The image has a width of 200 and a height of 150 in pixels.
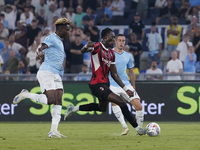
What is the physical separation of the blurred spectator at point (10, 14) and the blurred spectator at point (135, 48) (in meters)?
4.92

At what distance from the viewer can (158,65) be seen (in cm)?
1888

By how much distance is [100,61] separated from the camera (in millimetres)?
10867

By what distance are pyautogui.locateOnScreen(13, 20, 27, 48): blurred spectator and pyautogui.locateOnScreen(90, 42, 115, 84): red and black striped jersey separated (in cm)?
924

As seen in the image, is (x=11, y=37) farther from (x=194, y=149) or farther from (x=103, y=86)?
(x=194, y=149)

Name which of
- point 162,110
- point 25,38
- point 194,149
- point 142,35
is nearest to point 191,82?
point 162,110

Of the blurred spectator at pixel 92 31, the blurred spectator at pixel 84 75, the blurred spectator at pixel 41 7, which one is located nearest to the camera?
the blurred spectator at pixel 84 75

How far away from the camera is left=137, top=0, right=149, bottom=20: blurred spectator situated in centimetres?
2139

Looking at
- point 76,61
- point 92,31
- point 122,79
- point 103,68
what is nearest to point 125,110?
point 103,68

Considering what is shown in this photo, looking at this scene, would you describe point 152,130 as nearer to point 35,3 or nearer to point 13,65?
point 13,65

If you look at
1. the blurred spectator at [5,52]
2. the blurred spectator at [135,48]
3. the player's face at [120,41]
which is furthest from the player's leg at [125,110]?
the blurred spectator at [5,52]

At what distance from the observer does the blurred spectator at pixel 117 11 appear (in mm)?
21156

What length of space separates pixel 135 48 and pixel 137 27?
1225mm

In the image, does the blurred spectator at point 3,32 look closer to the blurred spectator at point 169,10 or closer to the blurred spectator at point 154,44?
the blurred spectator at point 154,44

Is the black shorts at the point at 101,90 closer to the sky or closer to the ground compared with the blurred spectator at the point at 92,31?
closer to the ground
